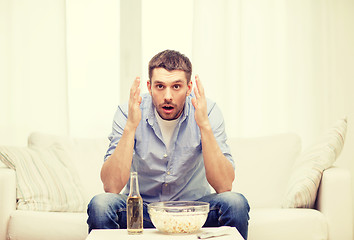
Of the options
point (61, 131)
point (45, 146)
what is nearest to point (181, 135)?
point (45, 146)

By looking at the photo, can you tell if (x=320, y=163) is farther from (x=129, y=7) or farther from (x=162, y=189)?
(x=129, y=7)

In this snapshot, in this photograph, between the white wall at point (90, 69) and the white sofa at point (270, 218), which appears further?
the white wall at point (90, 69)

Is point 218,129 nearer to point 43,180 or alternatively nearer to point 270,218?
point 270,218

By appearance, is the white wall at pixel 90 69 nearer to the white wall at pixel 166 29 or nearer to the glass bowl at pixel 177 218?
the white wall at pixel 166 29

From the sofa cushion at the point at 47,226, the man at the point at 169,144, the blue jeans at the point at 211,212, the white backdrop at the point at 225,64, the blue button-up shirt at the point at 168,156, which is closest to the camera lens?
the blue jeans at the point at 211,212

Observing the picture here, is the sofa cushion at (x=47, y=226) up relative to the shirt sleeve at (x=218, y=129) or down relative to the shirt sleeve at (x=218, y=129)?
down

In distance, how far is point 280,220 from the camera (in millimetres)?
2520

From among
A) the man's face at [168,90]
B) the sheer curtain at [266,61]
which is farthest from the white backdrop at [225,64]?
the man's face at [168,90]

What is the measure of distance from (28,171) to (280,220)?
137cm

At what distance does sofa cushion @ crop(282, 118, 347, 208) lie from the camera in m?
2.67

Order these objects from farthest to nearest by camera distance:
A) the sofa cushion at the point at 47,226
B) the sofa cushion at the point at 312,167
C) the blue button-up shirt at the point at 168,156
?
the sofa cushion at the point at 312,167 → the sofa cushion at the point at 47,226 → the blue button-up shirt at the point at 168,156

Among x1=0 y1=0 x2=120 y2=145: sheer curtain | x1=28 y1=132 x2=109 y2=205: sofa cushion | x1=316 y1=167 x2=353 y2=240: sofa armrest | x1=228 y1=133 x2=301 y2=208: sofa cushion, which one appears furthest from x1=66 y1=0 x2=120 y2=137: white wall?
x1=316 y1=167 x2=353 y2=240: sofa armrest

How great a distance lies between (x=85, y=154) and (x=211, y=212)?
124 centimetres

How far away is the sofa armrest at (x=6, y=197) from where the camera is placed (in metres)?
2.53
